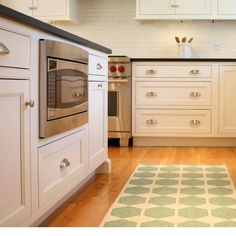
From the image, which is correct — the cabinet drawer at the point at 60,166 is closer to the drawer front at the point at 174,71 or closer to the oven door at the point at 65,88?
the oven door at the point at 65,88

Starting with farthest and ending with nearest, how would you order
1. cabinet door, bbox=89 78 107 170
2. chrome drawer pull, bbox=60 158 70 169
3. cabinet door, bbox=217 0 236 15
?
cabinet door, bbox=217 0 236 15
cabinet door, bbox=89 78 107 170
chrome drawer pull, bbox=60 158 70 169

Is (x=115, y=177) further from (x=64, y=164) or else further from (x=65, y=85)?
(x=65, y=85)

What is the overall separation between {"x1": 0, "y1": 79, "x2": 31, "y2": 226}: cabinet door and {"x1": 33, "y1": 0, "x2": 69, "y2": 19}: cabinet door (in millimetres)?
3561

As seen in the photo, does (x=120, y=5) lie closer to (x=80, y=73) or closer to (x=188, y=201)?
(x=80, y=73)

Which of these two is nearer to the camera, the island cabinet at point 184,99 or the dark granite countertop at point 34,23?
the dark granite countertop at point 34,23

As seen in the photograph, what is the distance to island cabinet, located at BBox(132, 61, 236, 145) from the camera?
4.63 metres

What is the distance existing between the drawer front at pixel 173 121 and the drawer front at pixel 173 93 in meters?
0.10

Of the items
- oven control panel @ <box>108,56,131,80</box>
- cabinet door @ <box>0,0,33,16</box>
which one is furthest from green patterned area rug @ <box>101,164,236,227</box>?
cabinet door @ <box>0,0,33,16</box>

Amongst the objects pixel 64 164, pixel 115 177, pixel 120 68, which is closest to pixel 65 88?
pixel 64 164

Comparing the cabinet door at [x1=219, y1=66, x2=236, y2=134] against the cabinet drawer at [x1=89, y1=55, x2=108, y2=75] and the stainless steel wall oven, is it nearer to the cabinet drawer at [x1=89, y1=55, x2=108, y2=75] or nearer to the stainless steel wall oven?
the cabinet drawer at [x1=89, y1=55, x2=108, y2=75]

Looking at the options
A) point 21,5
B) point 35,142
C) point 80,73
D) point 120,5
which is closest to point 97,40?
point 120,5

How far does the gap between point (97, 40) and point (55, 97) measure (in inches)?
137

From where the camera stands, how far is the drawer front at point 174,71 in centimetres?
463

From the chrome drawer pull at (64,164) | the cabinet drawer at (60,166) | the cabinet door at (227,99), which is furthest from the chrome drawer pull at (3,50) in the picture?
the cabinet door at (227,99)
